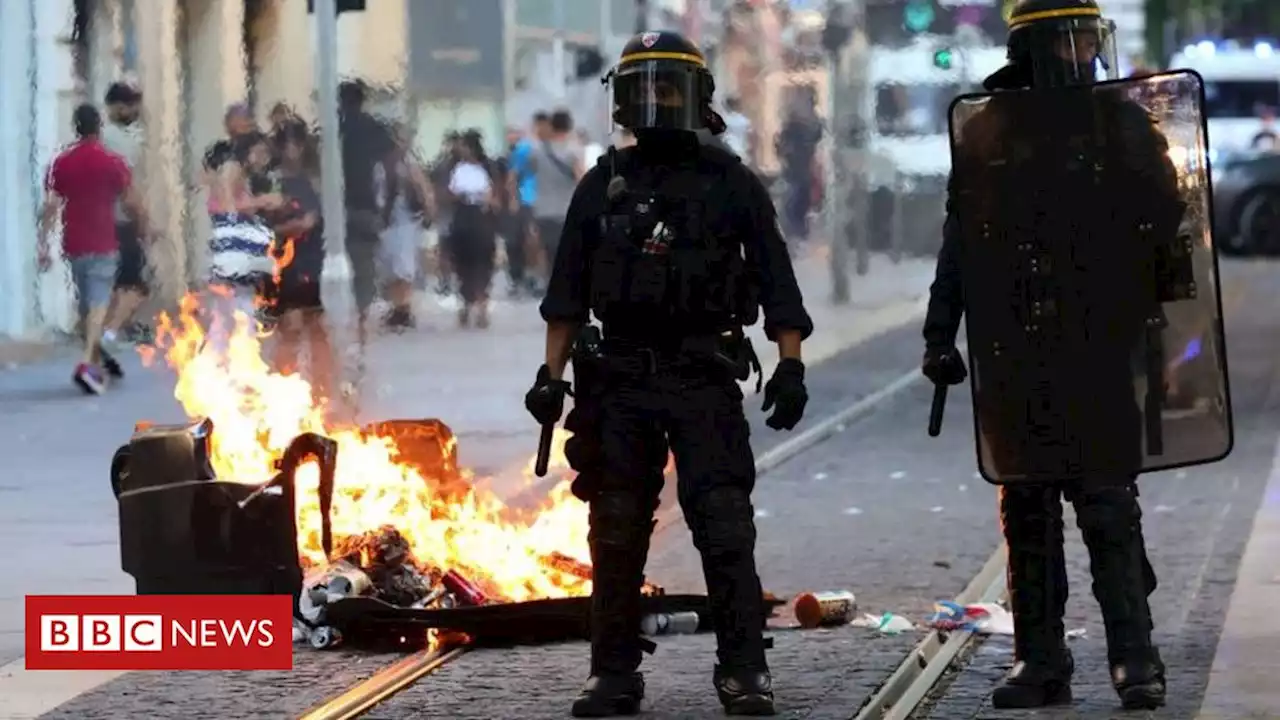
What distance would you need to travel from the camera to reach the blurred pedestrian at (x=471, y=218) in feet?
84.3

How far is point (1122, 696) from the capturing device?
7672mm

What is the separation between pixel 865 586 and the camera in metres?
10.5

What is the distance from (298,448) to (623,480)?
5.35 ft

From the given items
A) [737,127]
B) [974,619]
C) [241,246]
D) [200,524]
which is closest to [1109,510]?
[974,619]

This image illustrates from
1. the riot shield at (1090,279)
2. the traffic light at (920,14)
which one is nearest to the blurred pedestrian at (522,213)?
the traffic light at (920,14)

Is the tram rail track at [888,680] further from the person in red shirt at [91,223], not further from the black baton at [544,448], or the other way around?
the person in red shirt at [91,223]

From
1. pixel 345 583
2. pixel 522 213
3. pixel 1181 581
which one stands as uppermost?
pixel 522 213

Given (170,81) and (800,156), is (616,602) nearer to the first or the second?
(170,81)

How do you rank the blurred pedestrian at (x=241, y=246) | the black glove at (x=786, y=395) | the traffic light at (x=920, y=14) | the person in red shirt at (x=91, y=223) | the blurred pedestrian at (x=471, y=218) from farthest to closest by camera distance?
the traffic light at (x=920, y=14)
the blurred pedestrian at (x=471, y=218)
the person in red shirt at (x=91, y=223)
the blurred pedestrian at (x=241, y=246)
the black glove at (x=786, y=395)

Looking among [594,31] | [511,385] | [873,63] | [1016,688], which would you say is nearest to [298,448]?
[1016,688]

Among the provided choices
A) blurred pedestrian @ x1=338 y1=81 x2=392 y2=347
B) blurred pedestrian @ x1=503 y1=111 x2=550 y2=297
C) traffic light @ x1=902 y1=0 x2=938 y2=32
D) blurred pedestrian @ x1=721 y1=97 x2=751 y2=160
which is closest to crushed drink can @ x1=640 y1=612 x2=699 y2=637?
blurred pedestrian @ x1=338 y1=81 x2=392 y2=347

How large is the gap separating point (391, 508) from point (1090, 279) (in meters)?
2.87

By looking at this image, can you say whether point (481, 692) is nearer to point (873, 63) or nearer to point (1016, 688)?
point (1016, 688)

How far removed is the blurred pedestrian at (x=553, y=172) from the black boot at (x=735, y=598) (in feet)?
65.6
